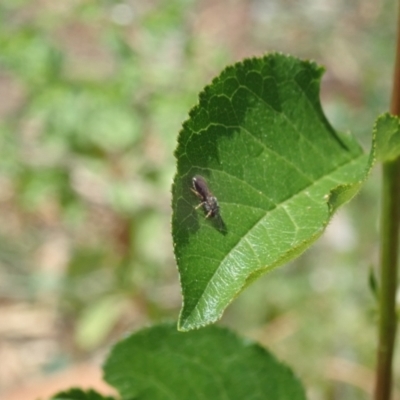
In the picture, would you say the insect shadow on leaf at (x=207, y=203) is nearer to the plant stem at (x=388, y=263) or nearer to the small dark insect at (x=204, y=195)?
the small dark insect at (x=204, y=195)

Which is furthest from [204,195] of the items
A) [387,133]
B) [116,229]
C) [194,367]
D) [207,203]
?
[116,229]

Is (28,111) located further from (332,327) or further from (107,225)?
(332,327)

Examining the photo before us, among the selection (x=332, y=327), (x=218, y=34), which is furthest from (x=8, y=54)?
(x=218, y=34)

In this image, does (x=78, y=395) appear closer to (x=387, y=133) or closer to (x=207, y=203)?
(x=207, y=203)

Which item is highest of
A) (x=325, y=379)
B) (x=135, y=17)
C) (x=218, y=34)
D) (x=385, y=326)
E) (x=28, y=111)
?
(x=218, y=34)

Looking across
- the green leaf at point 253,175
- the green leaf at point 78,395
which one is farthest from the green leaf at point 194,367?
the green leaf at point 253,175

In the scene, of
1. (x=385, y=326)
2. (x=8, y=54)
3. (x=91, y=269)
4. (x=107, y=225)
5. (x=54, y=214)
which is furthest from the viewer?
(x=54, y=214)
